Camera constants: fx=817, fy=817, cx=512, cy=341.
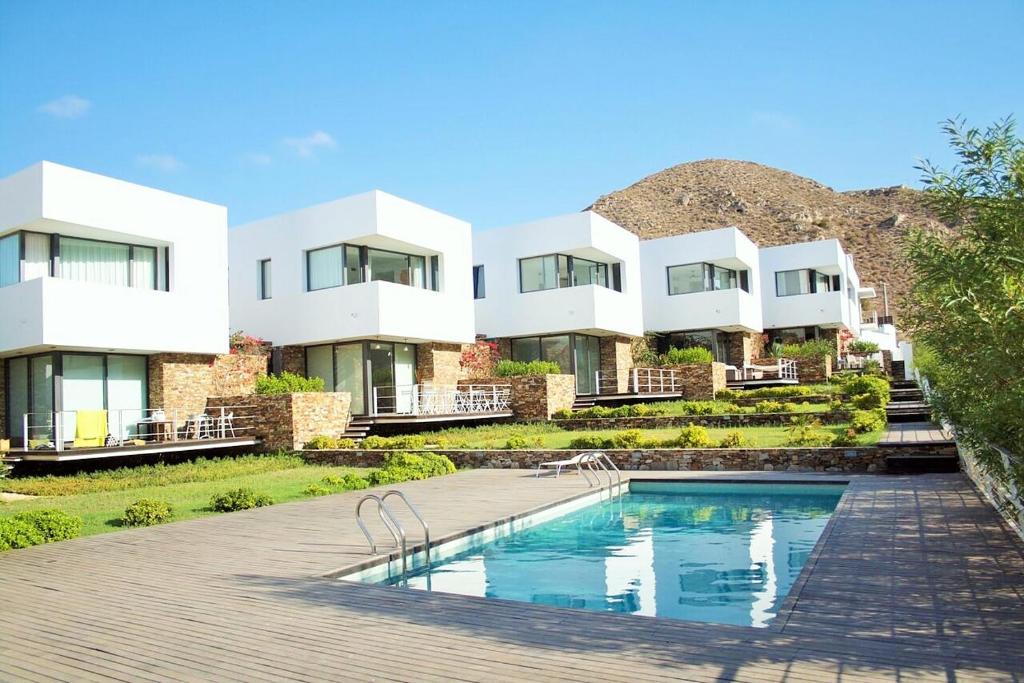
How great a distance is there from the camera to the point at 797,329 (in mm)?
41781

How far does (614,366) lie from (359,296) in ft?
40.2

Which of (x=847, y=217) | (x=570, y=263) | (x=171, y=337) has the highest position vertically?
(x=847, y=217)

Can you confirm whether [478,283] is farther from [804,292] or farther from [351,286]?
[804,292]

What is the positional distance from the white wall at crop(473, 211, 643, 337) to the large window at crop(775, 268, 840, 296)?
12.8 meters

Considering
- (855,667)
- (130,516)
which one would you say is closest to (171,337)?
(130,516)

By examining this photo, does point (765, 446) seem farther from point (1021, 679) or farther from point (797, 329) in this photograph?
point (797, 329)

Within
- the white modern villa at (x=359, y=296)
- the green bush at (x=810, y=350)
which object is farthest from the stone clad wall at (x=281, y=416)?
the green bush at (x=810, y=350)

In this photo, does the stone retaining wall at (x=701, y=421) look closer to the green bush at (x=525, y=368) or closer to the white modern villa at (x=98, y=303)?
the green bush at (x=525, y=368)

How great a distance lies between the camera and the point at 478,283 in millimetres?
32156

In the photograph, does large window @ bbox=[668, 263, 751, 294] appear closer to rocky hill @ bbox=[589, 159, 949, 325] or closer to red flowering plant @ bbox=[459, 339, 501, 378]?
red flowering plant @ bbox=[459, 339, 501, 378]

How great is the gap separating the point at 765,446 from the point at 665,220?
237ft

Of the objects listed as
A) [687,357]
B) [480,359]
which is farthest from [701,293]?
[480,359]

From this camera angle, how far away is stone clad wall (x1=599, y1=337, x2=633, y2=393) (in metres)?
32.1

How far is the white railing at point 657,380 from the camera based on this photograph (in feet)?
100
